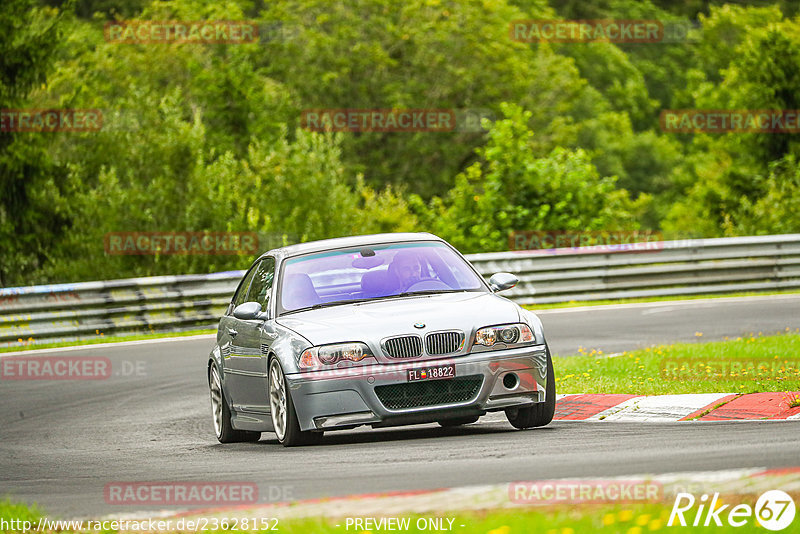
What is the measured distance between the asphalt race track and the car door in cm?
36

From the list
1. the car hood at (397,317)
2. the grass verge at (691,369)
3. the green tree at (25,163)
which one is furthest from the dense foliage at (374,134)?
the car hood at (397,317)

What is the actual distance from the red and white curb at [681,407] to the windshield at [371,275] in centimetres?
144

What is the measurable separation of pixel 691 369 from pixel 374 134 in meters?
50.5

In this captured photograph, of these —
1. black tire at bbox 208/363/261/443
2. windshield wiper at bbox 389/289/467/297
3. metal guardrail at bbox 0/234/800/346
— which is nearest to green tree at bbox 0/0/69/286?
metal guardrail at bbox 0/234/800/346

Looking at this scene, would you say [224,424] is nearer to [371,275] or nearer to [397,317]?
[371,275]

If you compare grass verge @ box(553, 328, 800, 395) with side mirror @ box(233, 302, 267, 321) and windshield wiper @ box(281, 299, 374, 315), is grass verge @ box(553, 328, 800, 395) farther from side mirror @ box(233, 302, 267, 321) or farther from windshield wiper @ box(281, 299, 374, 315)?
side mirror @ box(233, 302, 267, 321)

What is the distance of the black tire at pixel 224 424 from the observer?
36.2 feet

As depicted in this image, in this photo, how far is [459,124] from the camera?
6212cm

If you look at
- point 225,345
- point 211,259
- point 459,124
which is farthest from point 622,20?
point 225,345

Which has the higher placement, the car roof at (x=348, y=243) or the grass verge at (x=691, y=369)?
the car roof at (x=348, y=243)

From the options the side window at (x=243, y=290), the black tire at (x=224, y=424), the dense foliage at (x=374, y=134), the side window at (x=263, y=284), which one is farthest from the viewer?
the dense foliage at (x=374, y=134)

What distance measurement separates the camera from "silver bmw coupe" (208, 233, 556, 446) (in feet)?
30.2

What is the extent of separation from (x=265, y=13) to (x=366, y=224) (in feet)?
107

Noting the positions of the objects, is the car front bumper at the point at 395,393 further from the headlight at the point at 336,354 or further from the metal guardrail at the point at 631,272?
the metal guardrail at the point at 631,272
